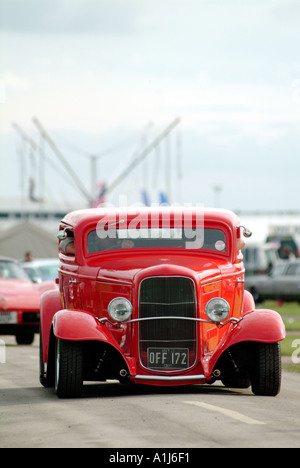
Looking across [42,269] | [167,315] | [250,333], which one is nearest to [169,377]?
[167,315]

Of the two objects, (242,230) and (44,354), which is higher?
(242,230)

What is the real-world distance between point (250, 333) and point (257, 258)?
172ft

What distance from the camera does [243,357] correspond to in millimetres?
11711

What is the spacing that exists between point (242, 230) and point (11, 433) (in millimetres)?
4668

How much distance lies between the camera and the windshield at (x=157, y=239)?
1220cm

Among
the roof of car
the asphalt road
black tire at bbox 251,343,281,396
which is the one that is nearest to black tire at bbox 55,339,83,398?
the asphalt road

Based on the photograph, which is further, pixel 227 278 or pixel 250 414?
pixel 227 278

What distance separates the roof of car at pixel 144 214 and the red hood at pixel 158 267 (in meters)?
0.64

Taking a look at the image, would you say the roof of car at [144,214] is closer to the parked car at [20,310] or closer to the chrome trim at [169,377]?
the chrome trim at [169,377]

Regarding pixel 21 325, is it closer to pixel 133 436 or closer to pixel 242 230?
pixel 242 230

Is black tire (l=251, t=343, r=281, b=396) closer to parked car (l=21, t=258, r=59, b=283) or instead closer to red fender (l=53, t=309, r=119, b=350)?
red fender (l=53, t=309, r=119, b=350)
